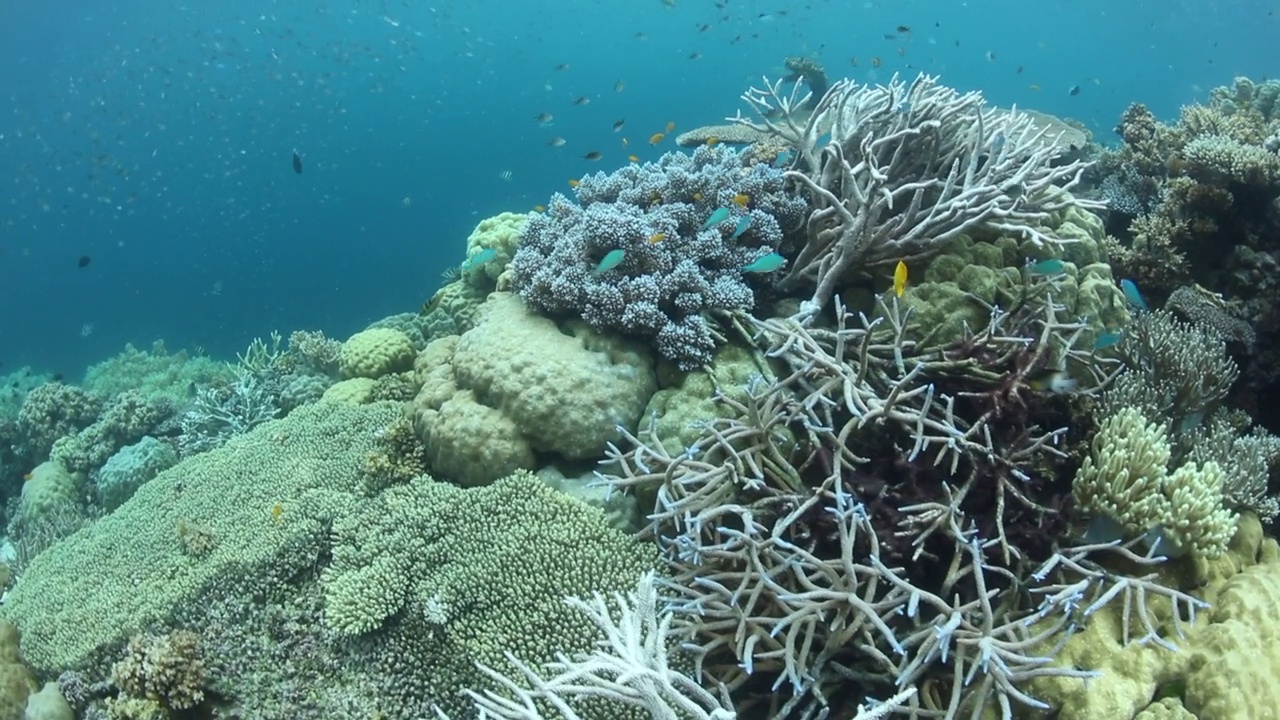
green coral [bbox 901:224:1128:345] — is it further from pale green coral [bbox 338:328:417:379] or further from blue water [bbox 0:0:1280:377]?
blue water [bbox 0:0:1280:377]

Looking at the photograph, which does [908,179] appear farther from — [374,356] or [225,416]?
[225,416]

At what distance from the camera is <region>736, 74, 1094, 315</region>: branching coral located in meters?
4.61

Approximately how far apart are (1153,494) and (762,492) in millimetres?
2008

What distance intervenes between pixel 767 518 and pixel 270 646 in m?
3.22

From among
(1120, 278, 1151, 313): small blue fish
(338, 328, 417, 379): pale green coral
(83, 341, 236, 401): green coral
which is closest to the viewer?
(1120, 278, 1151, 313): small blue fish

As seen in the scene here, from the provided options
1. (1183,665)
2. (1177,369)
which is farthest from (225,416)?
(1177,369)

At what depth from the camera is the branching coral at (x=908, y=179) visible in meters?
4.61

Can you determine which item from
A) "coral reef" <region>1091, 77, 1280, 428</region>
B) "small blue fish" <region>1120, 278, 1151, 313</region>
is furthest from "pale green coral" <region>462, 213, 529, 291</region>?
"coral reef" <region>1091, 77, 1280, 428</region>

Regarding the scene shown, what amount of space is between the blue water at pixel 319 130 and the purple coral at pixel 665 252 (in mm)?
35965

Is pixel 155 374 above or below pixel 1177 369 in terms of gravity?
above

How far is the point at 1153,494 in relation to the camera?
11.8ft

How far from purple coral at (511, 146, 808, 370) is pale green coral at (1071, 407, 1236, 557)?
7.72ft

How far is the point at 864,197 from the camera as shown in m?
4.57

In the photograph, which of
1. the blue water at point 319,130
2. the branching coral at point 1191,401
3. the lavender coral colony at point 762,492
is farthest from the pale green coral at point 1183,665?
the blue water at point 319,130
